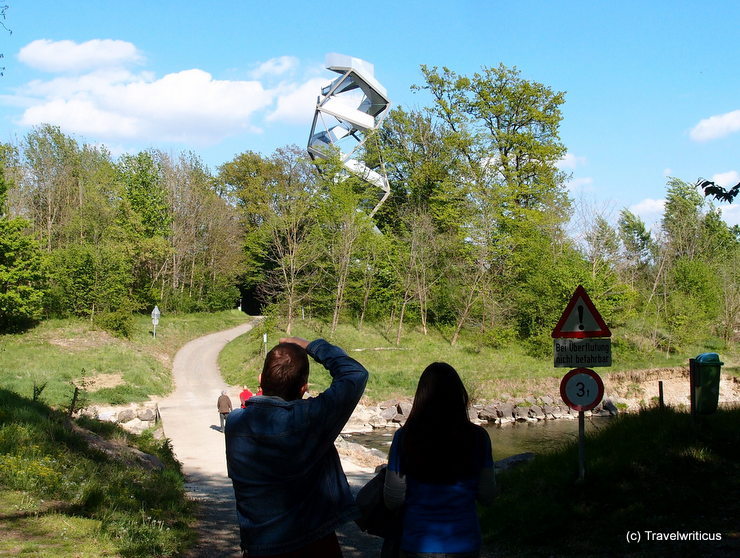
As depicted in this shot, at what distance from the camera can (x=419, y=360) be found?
113ft

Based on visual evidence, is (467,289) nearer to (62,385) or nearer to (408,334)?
(408,334)

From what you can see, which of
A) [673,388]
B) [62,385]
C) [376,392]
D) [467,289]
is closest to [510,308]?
[467,289]

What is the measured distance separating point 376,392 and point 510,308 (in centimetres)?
1276

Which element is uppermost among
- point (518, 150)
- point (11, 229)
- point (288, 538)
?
point (518, 150)

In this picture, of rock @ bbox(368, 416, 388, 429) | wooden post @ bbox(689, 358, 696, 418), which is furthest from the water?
wooden post @ bbox(689, 358, 696, 418)

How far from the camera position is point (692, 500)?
6.54 m

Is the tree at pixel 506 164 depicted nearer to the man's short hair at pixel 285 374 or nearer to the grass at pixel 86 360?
the grass at pixel 86 360

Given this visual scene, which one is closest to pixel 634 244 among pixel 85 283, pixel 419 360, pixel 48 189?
pixel 419 360

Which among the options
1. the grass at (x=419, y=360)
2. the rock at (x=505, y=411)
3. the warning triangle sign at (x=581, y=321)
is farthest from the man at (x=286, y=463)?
the rock at (x=505, y=411)

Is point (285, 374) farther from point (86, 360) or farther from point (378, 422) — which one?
point (86, 360)

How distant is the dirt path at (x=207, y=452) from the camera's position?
304 inches

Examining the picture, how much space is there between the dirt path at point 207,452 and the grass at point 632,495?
199cm

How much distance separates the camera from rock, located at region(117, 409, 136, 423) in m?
20.4

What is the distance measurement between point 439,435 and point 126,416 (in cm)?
1976
